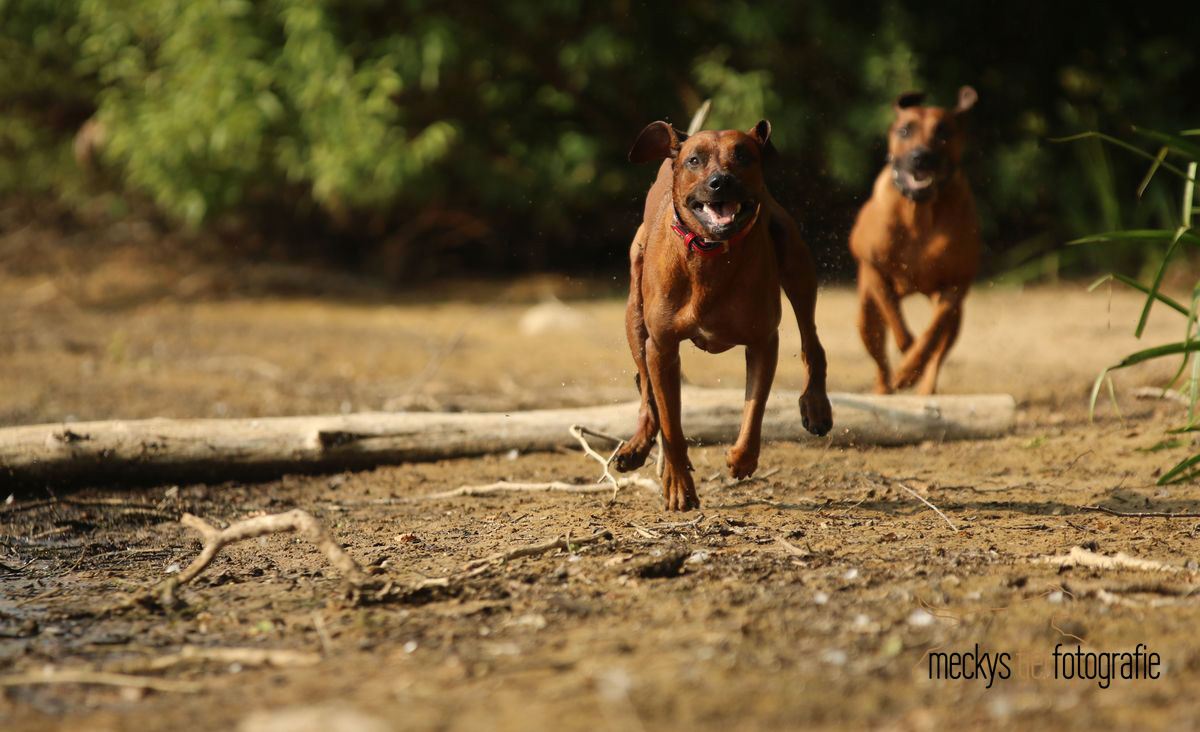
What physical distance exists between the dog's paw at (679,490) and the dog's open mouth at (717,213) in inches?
35.7

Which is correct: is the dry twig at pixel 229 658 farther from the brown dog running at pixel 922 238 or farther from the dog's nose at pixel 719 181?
the brown dog running at pixel 922 238

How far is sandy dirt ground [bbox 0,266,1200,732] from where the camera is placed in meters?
2.66

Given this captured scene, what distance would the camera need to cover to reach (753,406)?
4238 millimetres

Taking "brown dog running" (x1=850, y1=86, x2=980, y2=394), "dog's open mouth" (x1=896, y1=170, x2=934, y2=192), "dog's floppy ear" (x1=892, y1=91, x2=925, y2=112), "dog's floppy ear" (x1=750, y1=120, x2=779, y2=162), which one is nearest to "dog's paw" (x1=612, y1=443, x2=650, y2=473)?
"dog's floppy ear" (x1=750, y1=120, x2=779, y2=162)

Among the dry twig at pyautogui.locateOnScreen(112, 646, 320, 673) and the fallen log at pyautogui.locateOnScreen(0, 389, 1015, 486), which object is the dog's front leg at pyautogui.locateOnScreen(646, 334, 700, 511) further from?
the dry twig at pyautogui.locateOnScreen(112, 646, 320, 673)

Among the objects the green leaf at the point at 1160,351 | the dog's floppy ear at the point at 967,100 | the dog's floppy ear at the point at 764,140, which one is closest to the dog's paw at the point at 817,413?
the dog's floppy ear at the point at 764,140

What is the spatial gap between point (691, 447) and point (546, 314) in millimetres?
4608

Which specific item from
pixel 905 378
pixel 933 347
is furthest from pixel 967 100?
pixel 905 378

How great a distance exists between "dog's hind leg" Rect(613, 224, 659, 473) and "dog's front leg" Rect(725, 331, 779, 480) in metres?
0.35

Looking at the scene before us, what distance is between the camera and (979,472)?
5.05 meters

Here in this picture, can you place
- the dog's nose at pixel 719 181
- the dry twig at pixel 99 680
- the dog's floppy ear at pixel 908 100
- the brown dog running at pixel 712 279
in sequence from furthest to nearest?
the dog's floppy ear at pixel 908 100 < the brown dog running at pixel 712 279 < the dog's nose at pixel 719 181 < the dry twig at pixel 99 680

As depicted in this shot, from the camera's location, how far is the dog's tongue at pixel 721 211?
3.80 m

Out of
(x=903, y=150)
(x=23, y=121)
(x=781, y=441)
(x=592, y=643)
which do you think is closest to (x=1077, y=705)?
(x=592, y=643)

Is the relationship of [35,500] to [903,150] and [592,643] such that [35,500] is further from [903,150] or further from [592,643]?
[903,150]
